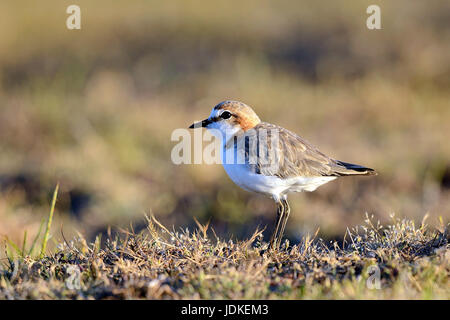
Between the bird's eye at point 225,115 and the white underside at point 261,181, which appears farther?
the bird's eye at point 225,115

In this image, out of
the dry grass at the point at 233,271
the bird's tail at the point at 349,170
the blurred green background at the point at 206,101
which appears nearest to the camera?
the dry grass at the point at 233,271

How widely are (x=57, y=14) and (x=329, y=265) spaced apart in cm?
1481

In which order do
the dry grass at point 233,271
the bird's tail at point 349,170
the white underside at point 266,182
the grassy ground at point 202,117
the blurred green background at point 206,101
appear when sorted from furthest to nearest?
the blurred green background at point 206,101 < the bird's tail at point 349,170 < the white underside at point 266,182 < the grassy ground at point 202,117 < the dry grass at point 233,271

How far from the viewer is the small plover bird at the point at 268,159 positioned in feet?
15.6

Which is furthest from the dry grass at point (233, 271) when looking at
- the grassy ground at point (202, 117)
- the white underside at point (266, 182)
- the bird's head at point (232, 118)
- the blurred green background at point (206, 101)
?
the bird's head at point (232, 118)

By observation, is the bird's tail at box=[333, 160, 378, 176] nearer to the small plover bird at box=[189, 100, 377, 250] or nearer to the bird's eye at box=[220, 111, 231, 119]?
the small plover bird at box=[189, 100, 377, 250]

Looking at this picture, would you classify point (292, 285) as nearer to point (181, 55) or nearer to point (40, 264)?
point (40, 264)

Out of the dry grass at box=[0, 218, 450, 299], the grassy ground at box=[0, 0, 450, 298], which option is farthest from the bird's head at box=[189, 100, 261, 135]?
the dry grass at box=[0, 218, 450, 299]

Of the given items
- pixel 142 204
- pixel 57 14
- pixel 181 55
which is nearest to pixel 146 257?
pixel 142 204

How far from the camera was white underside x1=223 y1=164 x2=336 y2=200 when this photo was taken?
4.71 meters

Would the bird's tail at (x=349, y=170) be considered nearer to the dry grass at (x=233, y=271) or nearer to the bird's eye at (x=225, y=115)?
the dry grass at (x=233, y=271)

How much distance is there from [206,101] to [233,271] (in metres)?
7.55
